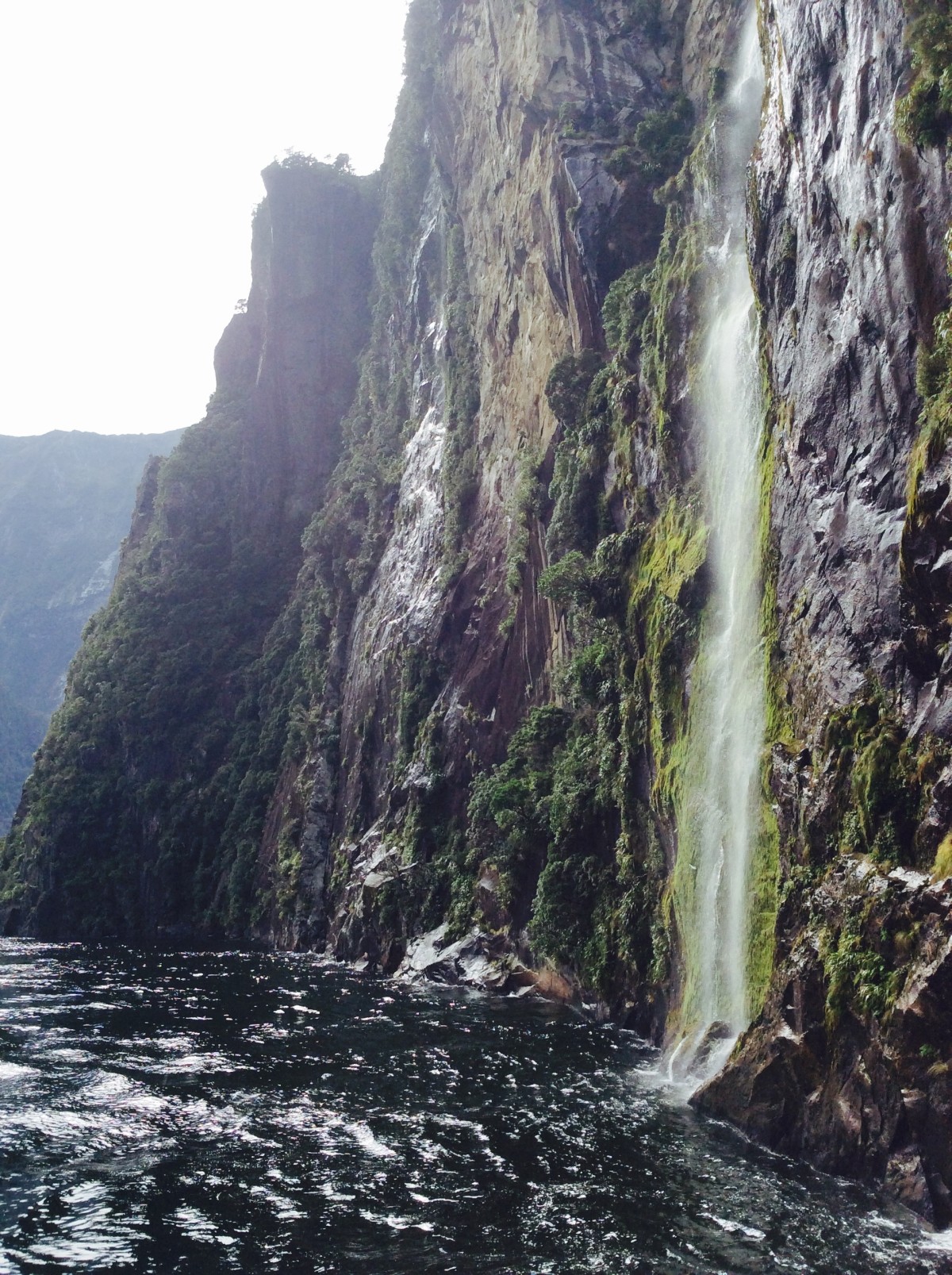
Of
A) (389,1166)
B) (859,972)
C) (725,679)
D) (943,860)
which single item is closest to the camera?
(943,860)

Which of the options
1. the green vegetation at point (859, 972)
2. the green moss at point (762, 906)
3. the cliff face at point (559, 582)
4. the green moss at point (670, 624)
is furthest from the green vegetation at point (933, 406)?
the green moss at point (670, 624)

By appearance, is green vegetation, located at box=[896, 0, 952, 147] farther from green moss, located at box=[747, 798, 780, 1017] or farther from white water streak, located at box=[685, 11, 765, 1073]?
green moss, located at box=[747, 798, 780, 1017]

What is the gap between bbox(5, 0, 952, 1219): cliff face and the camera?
1498cm

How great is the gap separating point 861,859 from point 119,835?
60.7 m

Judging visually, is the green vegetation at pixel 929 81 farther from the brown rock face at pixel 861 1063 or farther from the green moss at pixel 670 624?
the green moss at pixel 670 624

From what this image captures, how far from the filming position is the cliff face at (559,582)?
590 inches

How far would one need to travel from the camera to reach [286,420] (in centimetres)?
8225

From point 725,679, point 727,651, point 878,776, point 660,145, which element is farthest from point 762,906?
point 660,145

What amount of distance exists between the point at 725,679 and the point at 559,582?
10469mm

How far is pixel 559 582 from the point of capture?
31.5 metres

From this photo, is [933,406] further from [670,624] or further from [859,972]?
[670,624]

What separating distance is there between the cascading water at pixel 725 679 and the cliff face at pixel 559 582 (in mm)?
712

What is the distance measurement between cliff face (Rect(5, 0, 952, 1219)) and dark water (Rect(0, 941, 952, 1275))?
5.48 feet

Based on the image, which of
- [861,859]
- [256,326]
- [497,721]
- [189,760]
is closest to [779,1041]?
[861,859]
